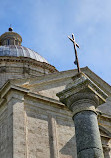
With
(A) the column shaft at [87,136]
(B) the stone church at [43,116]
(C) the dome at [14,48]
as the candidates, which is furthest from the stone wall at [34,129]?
(C) the dome at [14,48]

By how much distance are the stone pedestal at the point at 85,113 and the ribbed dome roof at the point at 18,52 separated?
17990 millimetres

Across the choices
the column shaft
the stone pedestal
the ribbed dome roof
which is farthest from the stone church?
the ribbed dome roof

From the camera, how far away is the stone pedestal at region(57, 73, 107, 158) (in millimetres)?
8133

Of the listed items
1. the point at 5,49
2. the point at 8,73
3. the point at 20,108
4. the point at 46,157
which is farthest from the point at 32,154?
the point at 5,49

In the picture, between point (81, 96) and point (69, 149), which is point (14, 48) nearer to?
point (69, 149)

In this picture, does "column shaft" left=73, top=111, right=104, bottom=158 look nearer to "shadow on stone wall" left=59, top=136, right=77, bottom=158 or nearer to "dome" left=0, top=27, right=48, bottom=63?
"shadow on stone wall" left=59, top=136, right=77, bottom=158

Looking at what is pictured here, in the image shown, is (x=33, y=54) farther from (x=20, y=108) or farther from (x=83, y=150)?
(x=83, y=150)

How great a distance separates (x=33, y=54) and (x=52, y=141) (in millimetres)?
15130

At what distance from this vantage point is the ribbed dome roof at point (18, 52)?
2708cm

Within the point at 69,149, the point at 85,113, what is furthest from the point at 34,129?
the point at 85,113

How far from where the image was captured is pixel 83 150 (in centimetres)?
814

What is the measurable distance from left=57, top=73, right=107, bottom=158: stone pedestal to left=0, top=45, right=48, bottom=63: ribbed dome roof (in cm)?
1799

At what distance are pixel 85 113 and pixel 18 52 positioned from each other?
19.2 metres

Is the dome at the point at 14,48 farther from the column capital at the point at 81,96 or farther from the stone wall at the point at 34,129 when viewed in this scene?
the column capital at the point at 81,96
